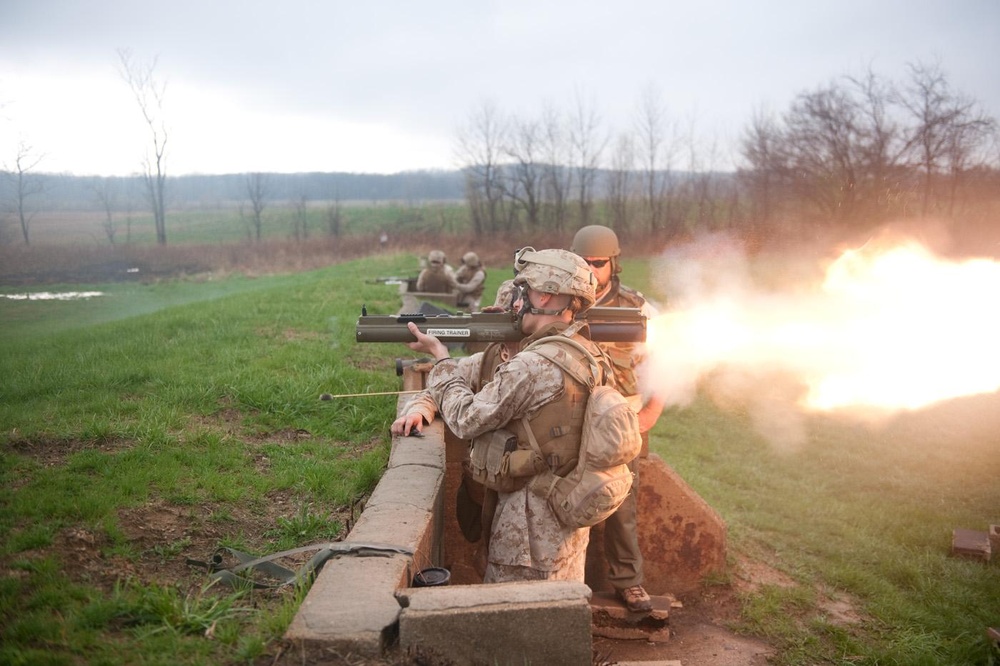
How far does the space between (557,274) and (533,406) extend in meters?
0.73

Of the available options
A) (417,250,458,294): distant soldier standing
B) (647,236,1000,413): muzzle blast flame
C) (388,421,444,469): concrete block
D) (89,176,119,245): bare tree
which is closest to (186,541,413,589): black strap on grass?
(388,421,444,469): concrete block

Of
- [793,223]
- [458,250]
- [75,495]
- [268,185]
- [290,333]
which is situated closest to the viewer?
[75,495]

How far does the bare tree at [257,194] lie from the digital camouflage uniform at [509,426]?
55393mm

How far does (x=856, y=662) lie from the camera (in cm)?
487

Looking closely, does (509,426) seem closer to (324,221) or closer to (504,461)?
(504,461)

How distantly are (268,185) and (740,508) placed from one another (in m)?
63.4

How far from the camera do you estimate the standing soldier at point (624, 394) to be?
514 centimetres

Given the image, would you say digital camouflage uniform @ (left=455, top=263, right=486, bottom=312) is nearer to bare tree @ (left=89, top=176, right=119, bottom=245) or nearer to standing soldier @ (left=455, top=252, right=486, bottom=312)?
standing soldier @ (left=455, top=252, right=486, bottom=312)

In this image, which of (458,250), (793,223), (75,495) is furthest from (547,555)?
(458,250)

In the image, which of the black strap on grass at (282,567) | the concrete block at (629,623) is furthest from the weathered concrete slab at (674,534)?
the black strap on grass at (282,567)

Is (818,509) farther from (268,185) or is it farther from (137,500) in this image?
(268,185)

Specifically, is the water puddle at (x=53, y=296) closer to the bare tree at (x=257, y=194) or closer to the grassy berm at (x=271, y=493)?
the grassy berm at (x=271, y=493)

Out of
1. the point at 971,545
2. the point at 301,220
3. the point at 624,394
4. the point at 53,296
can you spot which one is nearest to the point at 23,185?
the point at 53,296

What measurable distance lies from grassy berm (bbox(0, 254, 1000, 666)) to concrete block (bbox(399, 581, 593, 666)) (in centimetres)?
15
